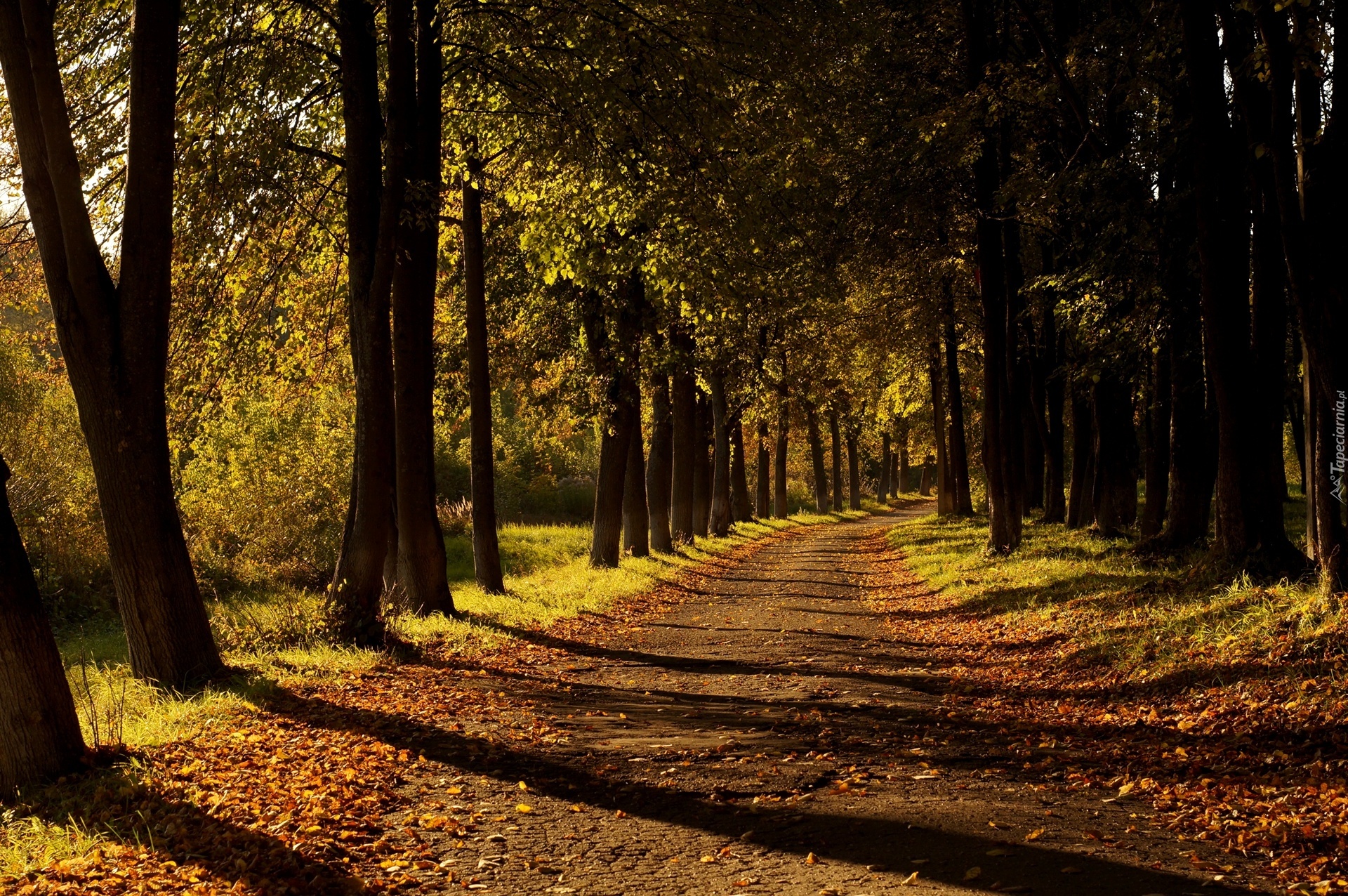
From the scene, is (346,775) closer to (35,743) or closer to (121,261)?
(35,743)

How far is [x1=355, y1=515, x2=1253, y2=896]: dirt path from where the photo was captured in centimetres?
481

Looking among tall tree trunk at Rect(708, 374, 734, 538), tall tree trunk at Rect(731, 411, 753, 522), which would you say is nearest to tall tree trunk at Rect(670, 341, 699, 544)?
tall tree trunk at Rect(708, 374, 734, 538)

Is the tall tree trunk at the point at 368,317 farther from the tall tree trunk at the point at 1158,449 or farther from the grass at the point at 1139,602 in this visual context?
the tall tree trunk at the point at 1158,449

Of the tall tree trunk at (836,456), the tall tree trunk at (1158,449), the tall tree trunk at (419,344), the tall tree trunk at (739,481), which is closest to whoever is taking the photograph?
the tall tree trunk at (419,344)

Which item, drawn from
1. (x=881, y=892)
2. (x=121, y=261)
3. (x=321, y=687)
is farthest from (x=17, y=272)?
(x=881, y=892)

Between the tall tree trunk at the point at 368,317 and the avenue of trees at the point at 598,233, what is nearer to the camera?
the avenue of trees at the point at 598,233

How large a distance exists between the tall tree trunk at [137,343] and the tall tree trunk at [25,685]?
186 centimetres

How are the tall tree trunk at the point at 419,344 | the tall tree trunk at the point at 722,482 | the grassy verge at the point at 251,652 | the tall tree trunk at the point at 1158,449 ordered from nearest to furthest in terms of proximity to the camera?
→ the grassy verge at the point at 251,652 < the tall tree trunk at the point at 419,344 < the tall tree trunk at the point at 1158,449 < the tall tree trunk at the point at 722,482

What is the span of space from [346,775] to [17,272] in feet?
18.9

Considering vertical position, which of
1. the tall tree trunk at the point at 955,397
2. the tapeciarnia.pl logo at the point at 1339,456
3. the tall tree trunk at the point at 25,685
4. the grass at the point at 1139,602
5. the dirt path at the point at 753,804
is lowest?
the dirt path at the point at 753,804

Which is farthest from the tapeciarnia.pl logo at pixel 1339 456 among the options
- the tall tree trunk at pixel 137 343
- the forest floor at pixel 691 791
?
the tall tree trunk at pixel 137 343

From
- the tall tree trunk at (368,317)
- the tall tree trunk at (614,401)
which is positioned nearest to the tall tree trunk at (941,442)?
the tall tree trunk at (614,401)

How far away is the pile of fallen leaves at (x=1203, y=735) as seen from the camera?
16.7 ft

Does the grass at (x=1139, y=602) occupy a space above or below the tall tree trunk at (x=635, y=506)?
below
